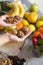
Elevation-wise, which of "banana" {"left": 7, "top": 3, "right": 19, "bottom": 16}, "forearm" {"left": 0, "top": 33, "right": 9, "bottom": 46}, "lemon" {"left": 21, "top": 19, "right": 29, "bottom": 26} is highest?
"banana" {"left": 7, "top": 3, "right": 19, "bottom": 16}

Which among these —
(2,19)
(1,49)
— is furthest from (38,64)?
(2,19)

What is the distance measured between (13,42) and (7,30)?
0.29ft

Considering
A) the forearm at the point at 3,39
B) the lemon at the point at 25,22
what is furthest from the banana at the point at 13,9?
the forearm at the point at 3,39

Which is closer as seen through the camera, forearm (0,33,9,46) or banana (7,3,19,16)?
forearm (0,33,9,46)

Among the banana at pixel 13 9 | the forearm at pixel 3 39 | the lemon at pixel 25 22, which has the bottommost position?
the forearm at pixel 3 39

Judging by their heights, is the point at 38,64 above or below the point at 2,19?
below

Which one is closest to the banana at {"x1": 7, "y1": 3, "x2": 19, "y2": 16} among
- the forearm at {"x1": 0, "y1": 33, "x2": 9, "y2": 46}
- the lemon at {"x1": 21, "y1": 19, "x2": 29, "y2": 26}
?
the lemon at {"x1": 21, "y1": 19, "x2": 29, "y2": 26}

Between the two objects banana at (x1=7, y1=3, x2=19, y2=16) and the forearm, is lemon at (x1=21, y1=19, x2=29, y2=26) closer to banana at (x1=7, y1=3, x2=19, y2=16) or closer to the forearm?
banana at (x1=7, y1=3, x2=19, y2=16)

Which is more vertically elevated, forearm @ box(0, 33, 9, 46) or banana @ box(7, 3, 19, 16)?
banana @ box(7, 3, 19, 16)

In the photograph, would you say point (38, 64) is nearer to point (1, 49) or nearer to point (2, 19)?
point (1, 49)

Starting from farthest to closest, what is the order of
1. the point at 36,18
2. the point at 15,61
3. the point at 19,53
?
the point at 36,18 → the point at 19,53 → the point at 15,61

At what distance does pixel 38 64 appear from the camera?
2.80 ft

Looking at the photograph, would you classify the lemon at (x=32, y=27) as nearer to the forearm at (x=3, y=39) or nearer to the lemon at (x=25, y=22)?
the lemon at (x=25, y=22)

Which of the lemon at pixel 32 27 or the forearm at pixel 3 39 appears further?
the lemon at pixel 32 27
